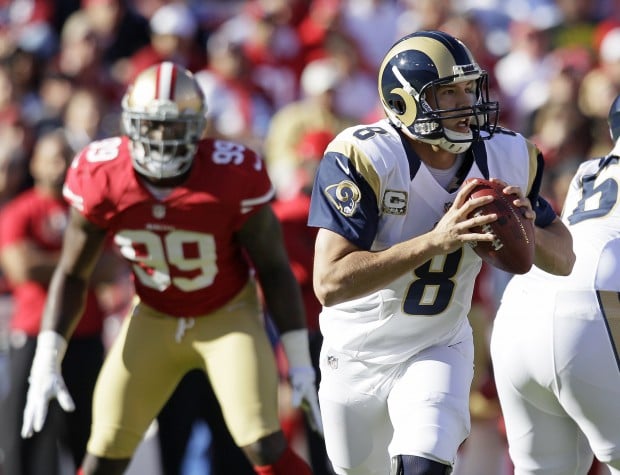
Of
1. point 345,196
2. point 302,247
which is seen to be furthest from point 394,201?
point 302,247

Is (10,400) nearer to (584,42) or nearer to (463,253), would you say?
(463,253)

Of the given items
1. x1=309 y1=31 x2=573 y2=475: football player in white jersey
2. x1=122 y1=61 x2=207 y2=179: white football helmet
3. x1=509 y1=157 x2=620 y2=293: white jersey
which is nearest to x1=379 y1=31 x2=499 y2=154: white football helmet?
x1=309 y1=31 x2=573 y2=475: football player in white jersey

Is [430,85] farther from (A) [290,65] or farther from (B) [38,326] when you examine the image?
(A) [290,65]

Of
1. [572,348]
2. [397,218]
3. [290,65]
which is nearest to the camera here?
[397,218]

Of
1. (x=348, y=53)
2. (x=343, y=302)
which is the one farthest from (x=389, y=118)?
(x=348, y=53)

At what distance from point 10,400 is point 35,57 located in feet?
10.2

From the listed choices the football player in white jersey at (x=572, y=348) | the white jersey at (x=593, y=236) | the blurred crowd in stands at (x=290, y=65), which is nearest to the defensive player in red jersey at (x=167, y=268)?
the football player in white jersey at (x=572, y=348)

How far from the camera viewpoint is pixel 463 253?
3826 mm

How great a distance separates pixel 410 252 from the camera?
11.5 feet

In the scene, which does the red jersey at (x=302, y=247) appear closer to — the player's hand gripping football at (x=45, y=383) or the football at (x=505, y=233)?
the player's hand gripping football at (x=45, y=383)

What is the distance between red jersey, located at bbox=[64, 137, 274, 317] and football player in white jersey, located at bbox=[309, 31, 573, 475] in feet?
2.85

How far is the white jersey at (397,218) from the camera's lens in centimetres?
366

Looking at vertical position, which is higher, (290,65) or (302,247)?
(290,65)

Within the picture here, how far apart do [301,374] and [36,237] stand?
180cm
